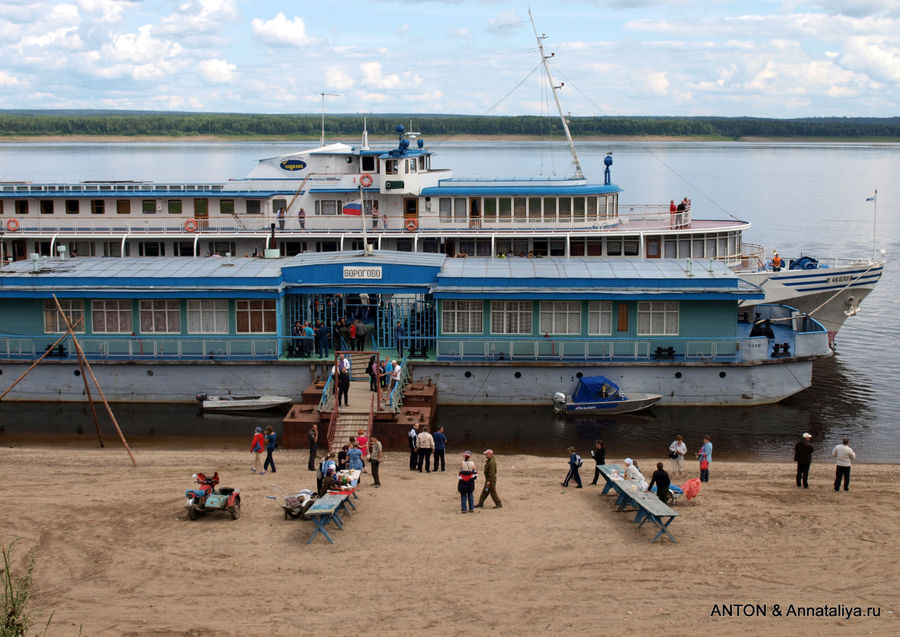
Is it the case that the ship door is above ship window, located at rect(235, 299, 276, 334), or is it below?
above

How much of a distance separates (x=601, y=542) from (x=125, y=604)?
8.82 metres

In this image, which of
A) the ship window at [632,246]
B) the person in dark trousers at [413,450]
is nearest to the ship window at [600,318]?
the ship window at [632,246]

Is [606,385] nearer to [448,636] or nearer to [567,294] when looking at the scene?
[567,294]

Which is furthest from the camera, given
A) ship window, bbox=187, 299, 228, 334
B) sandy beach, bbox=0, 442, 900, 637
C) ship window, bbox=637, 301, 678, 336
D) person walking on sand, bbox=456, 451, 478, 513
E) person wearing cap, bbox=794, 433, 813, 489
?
ship window, bbox=187, 299, 228, 334

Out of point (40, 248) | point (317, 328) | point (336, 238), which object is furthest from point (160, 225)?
point (317, 328)

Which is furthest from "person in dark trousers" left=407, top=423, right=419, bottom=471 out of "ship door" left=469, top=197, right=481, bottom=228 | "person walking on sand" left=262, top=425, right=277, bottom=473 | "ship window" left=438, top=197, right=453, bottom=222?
"ship window" left=438, top=197, right=453, bottom=222

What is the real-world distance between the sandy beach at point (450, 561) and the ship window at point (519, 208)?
21.0 m

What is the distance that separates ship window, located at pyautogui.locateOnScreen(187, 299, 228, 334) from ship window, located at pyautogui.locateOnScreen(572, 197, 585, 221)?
1657 cm

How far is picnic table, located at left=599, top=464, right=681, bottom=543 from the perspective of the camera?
1973 centimetres

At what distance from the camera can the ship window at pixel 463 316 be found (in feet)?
114

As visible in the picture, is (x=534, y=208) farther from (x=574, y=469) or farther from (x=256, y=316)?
(x=574, y=469)

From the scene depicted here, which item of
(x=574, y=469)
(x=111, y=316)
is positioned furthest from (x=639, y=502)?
(x=111, y=316)

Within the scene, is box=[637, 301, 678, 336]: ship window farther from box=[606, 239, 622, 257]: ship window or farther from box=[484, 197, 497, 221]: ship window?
box=[484, 197, 497, 221]: ship window

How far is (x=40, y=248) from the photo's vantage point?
1773 inches
